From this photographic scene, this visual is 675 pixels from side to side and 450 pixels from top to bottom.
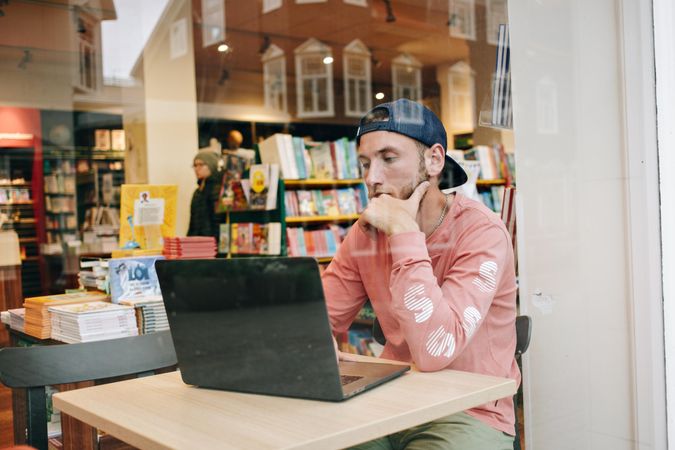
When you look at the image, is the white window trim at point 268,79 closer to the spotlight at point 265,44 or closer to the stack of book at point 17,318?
the spotlight at point 265,44

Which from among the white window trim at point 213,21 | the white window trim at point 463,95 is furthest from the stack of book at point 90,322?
the white window trim at point 213,21

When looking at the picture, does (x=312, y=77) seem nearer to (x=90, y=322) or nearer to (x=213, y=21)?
(x=213, y=21)

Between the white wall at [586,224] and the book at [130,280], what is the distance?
1.47 metres

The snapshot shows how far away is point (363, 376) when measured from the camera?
1.36 m

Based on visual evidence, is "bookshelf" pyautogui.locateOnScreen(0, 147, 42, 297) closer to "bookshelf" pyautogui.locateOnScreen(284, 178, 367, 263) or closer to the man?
"bookshelf" pyautogui.locateOnScreen(284, 178, 367, 263)

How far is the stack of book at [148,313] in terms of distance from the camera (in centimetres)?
268

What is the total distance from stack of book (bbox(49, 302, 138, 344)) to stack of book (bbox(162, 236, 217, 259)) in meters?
0.60

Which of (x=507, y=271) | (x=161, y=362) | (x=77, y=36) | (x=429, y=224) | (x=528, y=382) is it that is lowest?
(x=528, y=382)

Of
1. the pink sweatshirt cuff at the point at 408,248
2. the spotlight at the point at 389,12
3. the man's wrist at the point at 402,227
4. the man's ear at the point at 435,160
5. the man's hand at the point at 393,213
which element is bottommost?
the pink sweatshirt cuff at the point at 408,248

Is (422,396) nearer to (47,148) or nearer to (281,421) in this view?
(281,421)

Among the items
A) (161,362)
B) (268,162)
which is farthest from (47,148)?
(161,362)

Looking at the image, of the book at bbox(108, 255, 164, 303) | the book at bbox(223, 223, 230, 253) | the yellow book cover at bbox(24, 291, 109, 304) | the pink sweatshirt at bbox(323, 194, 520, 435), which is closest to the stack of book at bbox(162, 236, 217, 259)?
the book at bbox(108, 255, 164, 303)

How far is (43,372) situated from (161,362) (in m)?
0.28

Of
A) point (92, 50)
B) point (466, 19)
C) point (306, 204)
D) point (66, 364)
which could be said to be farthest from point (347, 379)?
point (466, 19)
